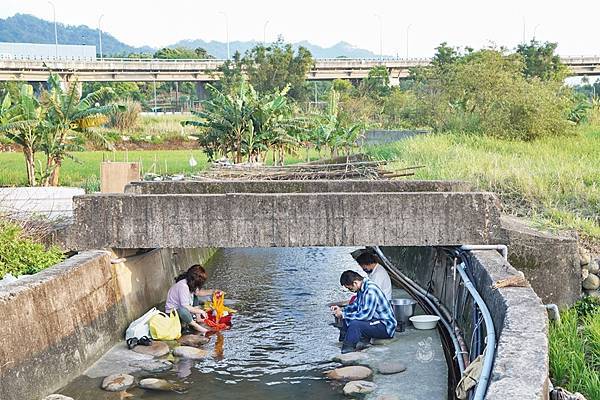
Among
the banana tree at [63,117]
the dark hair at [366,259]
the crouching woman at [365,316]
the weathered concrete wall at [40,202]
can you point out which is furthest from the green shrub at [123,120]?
the crouching woman at [365,316]

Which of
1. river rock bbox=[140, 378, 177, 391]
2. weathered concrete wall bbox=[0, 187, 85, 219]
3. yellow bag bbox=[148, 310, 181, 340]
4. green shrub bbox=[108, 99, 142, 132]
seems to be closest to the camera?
river rock bbox=[140, 378, 177, 391]

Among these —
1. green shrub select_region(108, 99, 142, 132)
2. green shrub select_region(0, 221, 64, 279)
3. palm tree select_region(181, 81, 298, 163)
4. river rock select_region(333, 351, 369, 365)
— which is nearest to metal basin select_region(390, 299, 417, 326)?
river rock select_region(333, 351, 369, 365)

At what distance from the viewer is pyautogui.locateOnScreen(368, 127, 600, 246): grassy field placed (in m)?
12.3

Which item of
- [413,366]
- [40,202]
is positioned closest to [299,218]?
[413,366]

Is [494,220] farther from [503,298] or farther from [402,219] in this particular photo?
[503,298]

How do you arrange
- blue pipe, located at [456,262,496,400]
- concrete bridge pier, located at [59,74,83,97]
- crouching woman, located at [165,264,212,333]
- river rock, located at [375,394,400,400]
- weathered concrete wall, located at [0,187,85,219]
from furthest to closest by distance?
1. concrete bridge pier, located at [59,74,83,97]
2. weathered concrete wall, located at [0,187,85,219]
3. crouching woman, located at [165,264,212,333]
4. river rock, located at [375,394,400,400]
5. blue pipe, located at [456,262,496,400]

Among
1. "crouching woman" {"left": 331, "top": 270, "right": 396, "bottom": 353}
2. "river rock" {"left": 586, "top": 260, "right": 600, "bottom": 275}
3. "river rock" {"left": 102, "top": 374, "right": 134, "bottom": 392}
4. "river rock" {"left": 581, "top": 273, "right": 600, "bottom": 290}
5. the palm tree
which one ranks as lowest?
"river rock" {"left": 102, "top": 374, "right": 134, "bottom": 392}

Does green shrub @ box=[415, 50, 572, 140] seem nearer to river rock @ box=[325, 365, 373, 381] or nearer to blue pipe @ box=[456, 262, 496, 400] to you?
blue pipe @ box=[456, 262, 496, 400]

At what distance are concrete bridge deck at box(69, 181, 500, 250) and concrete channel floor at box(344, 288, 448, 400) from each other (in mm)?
1366

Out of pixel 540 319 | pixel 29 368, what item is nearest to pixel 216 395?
pixel 29 368

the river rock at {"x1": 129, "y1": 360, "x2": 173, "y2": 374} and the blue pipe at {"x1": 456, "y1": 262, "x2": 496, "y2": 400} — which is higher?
the blue pipe at {"x1": 456, "y1": 262, "x2": 496, "y2": 400}

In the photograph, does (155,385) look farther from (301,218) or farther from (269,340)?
(301,218)

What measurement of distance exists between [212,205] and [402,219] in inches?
108

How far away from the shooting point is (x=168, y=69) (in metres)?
78.4
